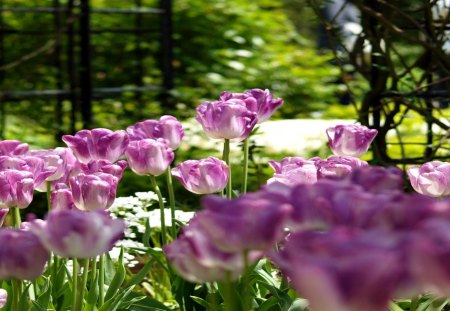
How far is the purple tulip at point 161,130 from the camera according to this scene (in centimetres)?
156

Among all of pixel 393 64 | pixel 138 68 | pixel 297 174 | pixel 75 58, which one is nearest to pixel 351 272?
pixel 297 174

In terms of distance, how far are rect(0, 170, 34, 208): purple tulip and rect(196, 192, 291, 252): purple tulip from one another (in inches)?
26.1

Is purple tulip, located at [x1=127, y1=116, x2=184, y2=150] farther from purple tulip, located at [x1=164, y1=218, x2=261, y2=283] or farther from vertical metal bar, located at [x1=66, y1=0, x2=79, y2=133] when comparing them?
vertical metal bar, located at [x1=66, y1=0, x2=79, y2=133]

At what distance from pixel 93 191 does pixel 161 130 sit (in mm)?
335

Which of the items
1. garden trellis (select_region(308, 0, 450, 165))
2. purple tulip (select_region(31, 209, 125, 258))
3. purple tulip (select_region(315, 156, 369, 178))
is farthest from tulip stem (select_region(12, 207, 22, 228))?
garden trellis (select_region(308, 0, 450, 165))

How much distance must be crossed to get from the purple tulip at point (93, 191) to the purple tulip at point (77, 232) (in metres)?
0.40

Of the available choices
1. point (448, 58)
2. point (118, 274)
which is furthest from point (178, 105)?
point (118, 274)

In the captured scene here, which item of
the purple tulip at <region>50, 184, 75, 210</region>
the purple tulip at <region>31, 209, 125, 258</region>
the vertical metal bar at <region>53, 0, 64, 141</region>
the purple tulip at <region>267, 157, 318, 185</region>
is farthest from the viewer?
the vertical metal bar at <region>53, 0, 64, 141</region>

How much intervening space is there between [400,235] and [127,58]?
7.44 meters

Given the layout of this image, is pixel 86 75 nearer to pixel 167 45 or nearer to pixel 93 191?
pixel 167 45

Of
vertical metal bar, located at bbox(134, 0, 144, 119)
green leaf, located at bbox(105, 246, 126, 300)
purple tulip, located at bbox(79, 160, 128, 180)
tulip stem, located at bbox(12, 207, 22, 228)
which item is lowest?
vertical metal bar, located at bbox(134, 0, 144, 119)

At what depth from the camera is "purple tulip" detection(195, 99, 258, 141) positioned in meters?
1.44

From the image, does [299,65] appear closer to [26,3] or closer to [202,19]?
[202,19]

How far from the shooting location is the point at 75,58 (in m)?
6.41
